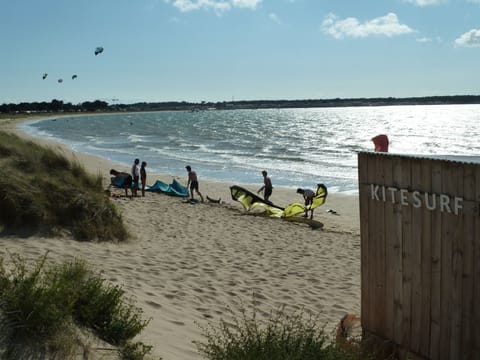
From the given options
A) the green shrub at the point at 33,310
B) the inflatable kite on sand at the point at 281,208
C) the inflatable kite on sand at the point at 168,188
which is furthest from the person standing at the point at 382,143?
the inflatable kite on sand at the point at 168,188

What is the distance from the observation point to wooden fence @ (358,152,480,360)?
3.62 metres

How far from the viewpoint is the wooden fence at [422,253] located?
3.62 m

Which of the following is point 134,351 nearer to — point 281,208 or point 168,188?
point 281,208

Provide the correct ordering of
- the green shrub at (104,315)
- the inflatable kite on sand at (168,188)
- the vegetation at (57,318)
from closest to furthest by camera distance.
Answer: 1. the vegetation at (57,318)
2. the green shrub at (104,315)
3. the inflatable kite on sand at (168,188)

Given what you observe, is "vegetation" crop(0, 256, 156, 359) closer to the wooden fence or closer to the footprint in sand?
the footprint in sand

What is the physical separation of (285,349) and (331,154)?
3483cm

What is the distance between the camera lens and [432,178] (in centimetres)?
383

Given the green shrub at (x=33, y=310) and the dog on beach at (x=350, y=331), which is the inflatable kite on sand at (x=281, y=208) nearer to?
the dog on beach at (x=350, y=331)

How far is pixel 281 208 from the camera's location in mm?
14391

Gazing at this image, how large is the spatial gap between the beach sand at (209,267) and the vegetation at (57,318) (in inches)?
13.1

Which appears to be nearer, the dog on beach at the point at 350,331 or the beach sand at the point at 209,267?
the dog on beach at the point at 350,331

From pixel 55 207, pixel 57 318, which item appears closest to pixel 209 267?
pixel 55 207

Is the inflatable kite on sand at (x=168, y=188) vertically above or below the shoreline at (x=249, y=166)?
above

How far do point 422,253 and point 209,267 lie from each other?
13.5ft
